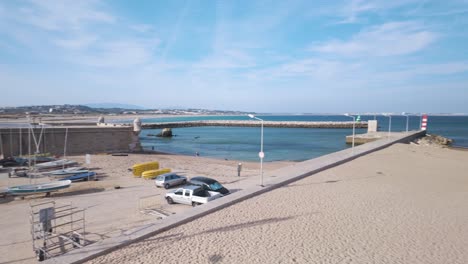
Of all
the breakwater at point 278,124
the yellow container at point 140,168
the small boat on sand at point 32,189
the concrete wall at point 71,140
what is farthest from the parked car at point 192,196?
the breakwater at point 278,124

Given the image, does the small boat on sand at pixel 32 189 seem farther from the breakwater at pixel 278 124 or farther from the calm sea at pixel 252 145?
the breakwater at pixel 278 124

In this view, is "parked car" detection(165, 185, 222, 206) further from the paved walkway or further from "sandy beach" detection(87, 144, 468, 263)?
"sandy beach" detection(87, 144, 468, 263)

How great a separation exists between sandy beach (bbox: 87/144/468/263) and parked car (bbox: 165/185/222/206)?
2231mm

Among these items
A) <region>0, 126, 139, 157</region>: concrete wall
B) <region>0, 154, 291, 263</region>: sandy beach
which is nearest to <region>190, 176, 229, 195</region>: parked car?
<region>0, 154, 291, 263</region>: sandy beach

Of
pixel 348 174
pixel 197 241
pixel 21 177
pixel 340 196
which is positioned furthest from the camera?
pixel 21 177

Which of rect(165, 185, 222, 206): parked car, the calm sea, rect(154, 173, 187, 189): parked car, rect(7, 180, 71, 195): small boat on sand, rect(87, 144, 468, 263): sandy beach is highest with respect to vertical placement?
rect(87, 144, 468, 263): sandy beach

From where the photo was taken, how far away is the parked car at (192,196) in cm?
1343

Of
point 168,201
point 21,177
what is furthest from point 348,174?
point 21,177

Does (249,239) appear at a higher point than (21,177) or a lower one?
higher

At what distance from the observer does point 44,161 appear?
86.4ft

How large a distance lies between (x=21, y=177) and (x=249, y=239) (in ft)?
66.3

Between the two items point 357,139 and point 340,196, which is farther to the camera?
point 357,139

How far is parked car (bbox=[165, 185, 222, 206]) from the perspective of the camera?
13427 mm

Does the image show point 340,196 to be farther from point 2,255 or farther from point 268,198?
point 2,255
